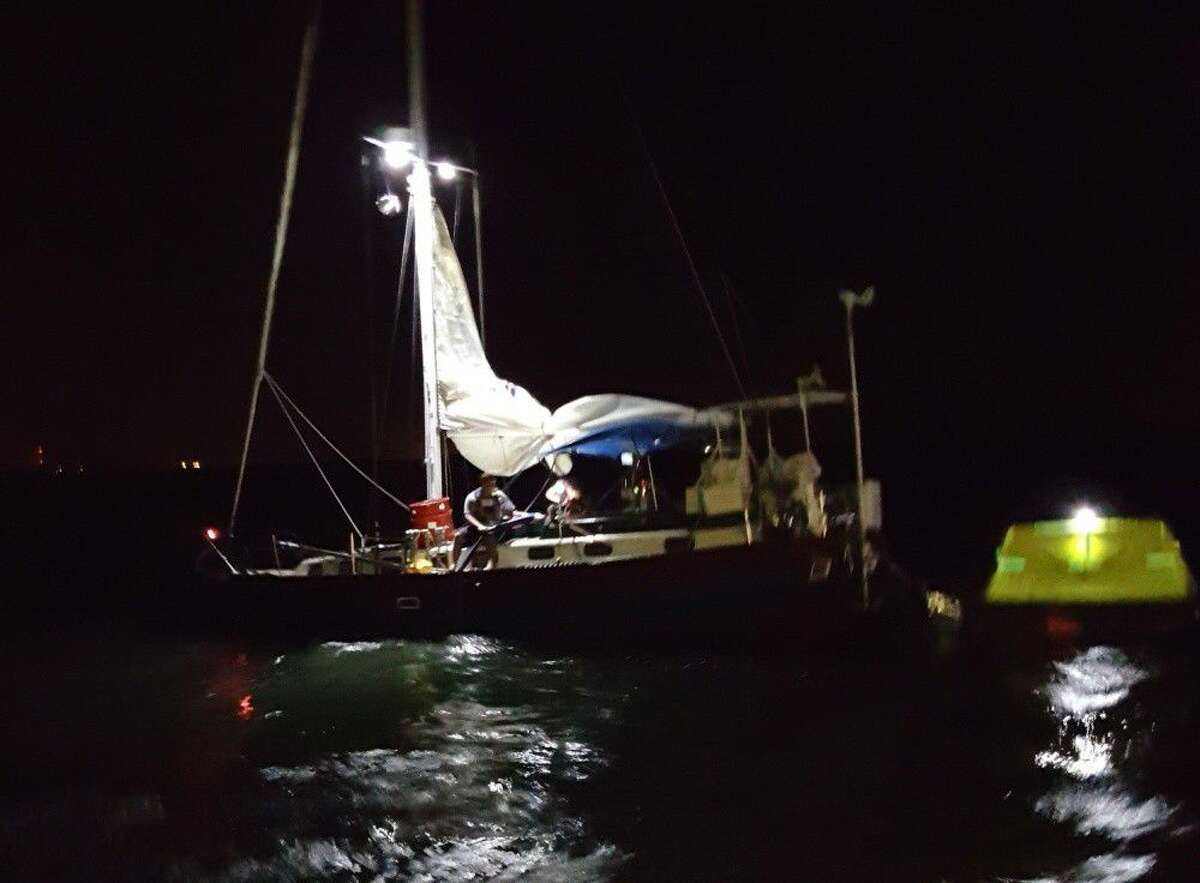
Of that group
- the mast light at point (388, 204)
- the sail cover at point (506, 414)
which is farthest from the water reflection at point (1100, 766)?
the mast light at point (388, 204)

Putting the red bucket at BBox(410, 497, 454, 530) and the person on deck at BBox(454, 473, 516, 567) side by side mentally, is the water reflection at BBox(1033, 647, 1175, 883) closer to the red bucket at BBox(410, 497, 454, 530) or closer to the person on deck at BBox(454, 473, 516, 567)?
the person on deck at BBox(454, 473, 516, 567)

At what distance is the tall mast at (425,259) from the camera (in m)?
15.4

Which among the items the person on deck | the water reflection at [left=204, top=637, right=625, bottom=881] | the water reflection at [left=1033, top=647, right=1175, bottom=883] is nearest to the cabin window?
the water reflection at [left=204, top=637, right=625, bottom=881]

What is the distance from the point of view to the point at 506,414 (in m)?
15.1

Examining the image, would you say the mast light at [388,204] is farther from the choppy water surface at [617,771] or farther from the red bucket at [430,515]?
the choppy water surface at [617,771]

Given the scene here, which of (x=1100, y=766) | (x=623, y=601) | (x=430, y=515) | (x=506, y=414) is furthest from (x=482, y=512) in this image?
(x=1100, y=766)

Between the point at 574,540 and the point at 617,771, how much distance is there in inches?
213

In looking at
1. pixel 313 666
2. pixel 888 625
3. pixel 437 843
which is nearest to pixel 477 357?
pixel 313 666

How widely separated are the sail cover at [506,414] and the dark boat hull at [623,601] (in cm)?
212

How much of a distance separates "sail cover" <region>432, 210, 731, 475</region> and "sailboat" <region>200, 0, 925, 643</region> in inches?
1.0

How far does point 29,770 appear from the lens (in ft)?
34.6

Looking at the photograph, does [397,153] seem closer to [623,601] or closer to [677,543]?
[677,543]

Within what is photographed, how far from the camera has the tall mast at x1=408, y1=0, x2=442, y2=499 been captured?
15406 millimetres

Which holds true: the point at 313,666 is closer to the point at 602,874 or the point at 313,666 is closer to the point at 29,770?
the point at 29,770
